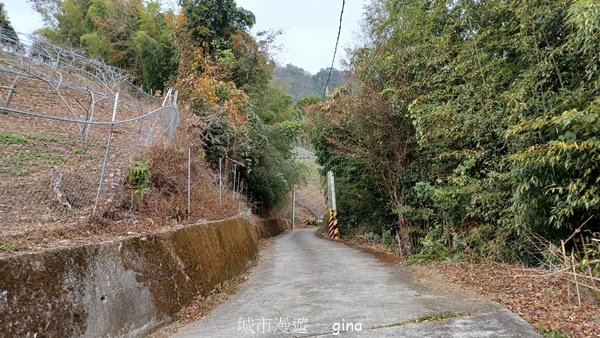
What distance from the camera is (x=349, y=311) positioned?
4301 mm

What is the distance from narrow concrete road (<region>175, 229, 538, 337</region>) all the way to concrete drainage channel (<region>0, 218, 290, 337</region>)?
1.55 feet

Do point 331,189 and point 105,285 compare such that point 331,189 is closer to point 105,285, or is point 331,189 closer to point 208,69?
point 208,69

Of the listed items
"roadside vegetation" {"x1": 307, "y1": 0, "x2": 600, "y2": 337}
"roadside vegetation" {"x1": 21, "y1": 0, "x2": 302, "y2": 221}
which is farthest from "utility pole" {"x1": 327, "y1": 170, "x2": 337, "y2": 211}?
"roadside vegetation" {"x1": 307, "y1": 0, "x2": 600, "y2": 337}

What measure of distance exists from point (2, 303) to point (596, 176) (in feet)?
18.3

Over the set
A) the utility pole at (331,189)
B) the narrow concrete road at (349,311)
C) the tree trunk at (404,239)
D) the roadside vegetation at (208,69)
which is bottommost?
the narrow concrete road at (349,311)

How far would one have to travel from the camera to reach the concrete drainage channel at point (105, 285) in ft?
9.48

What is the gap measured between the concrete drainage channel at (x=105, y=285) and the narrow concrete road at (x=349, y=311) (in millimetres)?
474

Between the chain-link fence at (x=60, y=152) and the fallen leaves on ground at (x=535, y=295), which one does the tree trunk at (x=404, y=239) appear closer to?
the fallen leaves on ground at (x=535, y=295)

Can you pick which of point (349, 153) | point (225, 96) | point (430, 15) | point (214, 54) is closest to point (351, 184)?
point (349, 153)

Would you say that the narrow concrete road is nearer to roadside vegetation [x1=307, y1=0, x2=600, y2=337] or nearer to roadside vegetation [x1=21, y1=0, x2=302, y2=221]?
roadside vegetation [x1=307, y1=0, x2=600, y2=337]

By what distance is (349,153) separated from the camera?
1030 centimetres

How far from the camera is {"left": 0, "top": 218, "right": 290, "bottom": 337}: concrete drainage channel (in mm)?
2891

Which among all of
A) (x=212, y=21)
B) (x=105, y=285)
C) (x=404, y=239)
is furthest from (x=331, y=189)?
(x=105, y=285)

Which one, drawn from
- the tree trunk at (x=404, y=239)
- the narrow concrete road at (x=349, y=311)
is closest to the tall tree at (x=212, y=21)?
the tree trunk at (x=404, y=239)
